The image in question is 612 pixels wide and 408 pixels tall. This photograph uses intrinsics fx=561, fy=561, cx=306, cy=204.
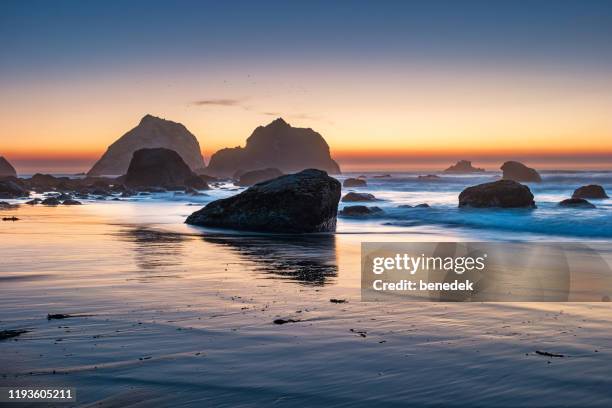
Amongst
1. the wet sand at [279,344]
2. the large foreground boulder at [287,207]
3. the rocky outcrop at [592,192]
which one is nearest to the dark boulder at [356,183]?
the rocky outcrop at [592,192]

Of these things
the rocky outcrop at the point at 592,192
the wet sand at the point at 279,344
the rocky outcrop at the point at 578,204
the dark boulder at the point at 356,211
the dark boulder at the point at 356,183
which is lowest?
the wet sand at the point at 279,344

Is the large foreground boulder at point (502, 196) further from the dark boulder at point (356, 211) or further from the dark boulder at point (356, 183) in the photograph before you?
the dark boulder at point (356, 183)

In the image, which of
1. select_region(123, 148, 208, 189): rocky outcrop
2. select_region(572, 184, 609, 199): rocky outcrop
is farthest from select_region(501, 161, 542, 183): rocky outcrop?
select_region(123, 148, 208, 189): rocky outcrop

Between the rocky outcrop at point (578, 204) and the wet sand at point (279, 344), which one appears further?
the rocky outcrop at point (578, 204)

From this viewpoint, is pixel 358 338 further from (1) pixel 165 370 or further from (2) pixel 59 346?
(2) pixel 59 346

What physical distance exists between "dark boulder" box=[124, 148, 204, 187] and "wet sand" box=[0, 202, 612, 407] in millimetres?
74343

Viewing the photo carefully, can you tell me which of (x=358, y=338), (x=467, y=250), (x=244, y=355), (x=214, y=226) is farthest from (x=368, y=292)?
(x=214, y=226)

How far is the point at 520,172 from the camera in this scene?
88875 millimetres

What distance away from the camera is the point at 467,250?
15812mm

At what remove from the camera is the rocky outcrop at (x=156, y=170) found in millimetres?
82625

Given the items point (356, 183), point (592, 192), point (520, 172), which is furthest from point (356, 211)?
point (520, 172)

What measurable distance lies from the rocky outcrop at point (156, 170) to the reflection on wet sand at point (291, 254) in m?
65.7

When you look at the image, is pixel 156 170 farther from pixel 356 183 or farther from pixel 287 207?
pixel 287 207

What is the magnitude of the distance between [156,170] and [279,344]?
82.1m
